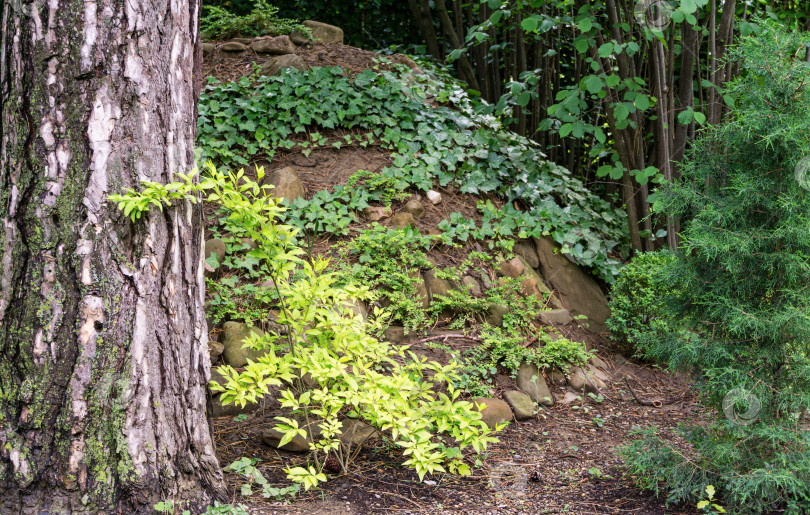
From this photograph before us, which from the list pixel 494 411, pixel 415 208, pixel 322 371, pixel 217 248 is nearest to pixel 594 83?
pixel 415 208

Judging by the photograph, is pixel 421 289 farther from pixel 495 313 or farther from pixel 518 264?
pixel 518 264

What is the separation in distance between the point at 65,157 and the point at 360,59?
4450mm

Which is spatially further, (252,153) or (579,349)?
(252,153)

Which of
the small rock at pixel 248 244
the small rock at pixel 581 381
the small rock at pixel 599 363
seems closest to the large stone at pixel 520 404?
the small rock at pixel 581 381

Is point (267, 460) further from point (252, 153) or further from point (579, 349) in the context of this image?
point (252, 153)

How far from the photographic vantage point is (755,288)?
8.86ft

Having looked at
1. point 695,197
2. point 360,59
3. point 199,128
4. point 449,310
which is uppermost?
point 360,59

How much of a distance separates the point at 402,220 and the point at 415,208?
0.63 feet

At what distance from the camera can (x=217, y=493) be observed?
8.70ft

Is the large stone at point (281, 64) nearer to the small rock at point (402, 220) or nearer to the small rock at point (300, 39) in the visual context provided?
the small rock at point (300, 39)

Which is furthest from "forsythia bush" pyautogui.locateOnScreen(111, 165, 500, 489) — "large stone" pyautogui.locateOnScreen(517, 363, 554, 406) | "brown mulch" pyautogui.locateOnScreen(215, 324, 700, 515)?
"large stone" pyautogui.locateOnScreen(517, 363, 554, 406)

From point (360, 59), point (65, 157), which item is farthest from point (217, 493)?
point (360, 59)

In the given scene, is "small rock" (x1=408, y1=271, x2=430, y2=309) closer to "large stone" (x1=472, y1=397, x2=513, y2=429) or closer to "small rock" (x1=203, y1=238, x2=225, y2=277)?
"large stone" (x1=472, y1=397, x2=513, y2=429)

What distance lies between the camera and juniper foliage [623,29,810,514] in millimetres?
2547
